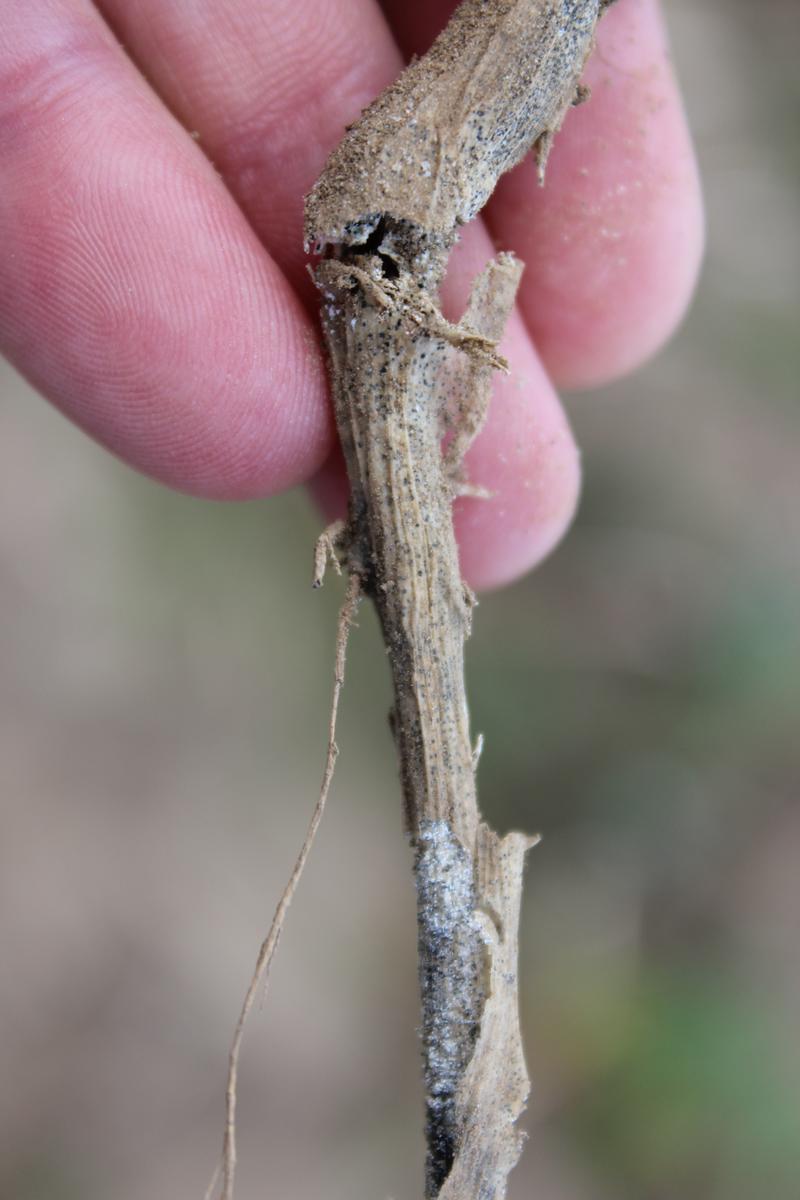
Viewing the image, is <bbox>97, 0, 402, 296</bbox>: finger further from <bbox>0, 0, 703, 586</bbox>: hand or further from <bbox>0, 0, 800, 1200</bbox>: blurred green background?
<bbox>0, 0, 800, 1200</bbox>: blurred green background

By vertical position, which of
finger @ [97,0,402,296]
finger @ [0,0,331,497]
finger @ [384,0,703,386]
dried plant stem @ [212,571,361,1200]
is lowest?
dried plant stem @ [212,571,361,1200]

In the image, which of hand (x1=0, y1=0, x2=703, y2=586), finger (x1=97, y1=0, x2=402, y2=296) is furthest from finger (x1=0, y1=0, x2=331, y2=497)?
finger (x1=97, y1=0, x2=402, y2=296)

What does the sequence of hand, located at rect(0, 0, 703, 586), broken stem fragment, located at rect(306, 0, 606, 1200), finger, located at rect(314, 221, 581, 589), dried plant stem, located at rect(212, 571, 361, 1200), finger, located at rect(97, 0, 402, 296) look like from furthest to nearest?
finger, located at rect(314, 221, 581, 589) → finger, located at rect(97, 0, 402, 296) → hand, located at rect(0, 0, 703, 586) → broken stem fragment, located at rect(306, 0, 606, 1200) → dried plant stem, located at rect(212, 571, 361, 1200)

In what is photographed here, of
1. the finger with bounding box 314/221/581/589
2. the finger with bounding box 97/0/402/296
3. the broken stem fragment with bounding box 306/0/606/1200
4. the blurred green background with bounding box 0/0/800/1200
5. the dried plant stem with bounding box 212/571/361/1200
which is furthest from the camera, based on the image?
the blurred green background with bounding box 0/0/800/1200

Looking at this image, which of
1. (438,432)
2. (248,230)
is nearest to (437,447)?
(438,432)

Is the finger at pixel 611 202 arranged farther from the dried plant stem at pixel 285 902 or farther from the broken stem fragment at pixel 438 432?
the dried plant stem at pixel 285 902

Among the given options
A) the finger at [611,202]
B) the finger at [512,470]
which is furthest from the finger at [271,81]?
the finger at [611,202]

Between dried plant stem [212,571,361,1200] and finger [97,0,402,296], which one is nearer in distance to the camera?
dried plant stem [212,571,361,1200]

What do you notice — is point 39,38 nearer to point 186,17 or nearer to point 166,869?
point 186,17
